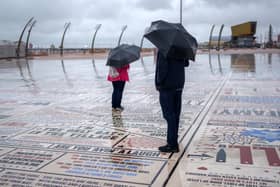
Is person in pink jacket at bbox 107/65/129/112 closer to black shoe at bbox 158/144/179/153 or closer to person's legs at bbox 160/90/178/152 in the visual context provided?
person's legs at bbox 160/90/178/152

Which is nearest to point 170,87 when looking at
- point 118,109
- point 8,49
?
point 118,109

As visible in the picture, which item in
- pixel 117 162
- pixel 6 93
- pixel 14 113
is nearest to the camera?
pixel 117 162

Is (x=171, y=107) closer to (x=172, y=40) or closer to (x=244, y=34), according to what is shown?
(x=172, y=40)

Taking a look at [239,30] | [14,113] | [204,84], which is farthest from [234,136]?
[239,30]

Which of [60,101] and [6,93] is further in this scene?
[6,93]

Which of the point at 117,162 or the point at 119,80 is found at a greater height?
the point at 119,80

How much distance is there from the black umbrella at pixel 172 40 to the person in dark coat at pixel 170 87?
0.10m

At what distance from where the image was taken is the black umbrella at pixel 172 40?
4.78m

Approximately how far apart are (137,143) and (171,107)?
37.1 inches

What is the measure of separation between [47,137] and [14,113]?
2507 millimetres

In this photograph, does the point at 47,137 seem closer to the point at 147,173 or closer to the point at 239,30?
the point at 147,173

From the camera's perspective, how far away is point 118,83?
830cm

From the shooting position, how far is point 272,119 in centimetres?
702

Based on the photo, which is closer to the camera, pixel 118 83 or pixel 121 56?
pixel 121 56
